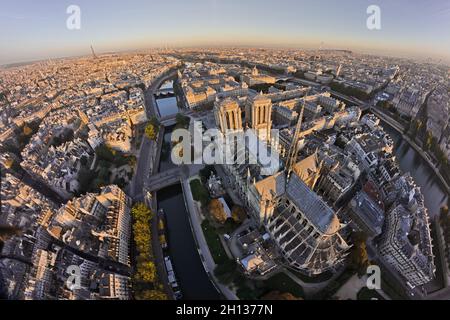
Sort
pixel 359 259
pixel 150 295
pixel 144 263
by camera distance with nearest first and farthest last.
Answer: pixel 150 295 → pixel 359 259 → pixel 144 263

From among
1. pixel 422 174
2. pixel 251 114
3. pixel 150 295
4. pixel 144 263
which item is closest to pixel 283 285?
pixel 150 295

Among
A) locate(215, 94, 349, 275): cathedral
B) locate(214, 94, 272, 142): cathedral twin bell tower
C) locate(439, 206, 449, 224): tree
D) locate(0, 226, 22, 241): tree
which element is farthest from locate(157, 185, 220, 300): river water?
locate(439, 206, 449, 224): tree

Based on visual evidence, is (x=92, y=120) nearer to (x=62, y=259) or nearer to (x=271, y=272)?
(x=62, y=259)

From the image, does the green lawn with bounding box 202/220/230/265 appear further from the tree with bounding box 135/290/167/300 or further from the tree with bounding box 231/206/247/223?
the tree with bounding box 135/290/167/300

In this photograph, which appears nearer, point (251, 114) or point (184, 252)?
point (184, 252)

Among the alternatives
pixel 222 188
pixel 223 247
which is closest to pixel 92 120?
pixel 222 188

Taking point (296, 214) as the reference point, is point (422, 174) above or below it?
below

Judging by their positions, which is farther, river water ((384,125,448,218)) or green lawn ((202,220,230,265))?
river water ((384,125,448,218))

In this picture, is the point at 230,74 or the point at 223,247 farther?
the point at 230,74

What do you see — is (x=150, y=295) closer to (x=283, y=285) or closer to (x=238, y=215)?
(x=238, y=215)

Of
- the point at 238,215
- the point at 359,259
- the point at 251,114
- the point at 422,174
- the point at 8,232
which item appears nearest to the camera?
the point at 359,259

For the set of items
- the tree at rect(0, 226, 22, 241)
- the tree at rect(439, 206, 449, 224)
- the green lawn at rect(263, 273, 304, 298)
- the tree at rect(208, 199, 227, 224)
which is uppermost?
the tree at rect(208, 199, 227, 224)
